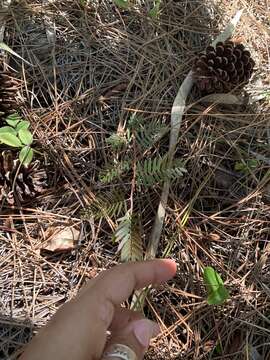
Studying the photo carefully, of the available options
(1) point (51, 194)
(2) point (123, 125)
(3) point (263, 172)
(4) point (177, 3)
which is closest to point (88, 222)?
(1) point (51, 194)

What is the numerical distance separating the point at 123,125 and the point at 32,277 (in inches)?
24.3

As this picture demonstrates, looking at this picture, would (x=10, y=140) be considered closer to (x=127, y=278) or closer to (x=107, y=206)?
(x=107, y=206)

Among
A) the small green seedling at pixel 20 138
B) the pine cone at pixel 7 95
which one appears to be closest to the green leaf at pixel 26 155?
the small green seedling at pixel 20 138

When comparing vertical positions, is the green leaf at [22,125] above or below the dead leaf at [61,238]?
above

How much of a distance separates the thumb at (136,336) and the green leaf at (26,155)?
761 mm

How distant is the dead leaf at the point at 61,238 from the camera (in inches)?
71.8

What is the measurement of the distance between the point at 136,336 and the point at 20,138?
876 mm

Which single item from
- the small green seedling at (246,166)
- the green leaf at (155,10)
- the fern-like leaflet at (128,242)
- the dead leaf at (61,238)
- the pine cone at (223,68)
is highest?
the green leaf at (155,10)

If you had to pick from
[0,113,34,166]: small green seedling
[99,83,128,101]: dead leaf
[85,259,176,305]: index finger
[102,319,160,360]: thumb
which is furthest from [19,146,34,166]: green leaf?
[102,319,160,360]: thumb

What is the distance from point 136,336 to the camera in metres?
1.29

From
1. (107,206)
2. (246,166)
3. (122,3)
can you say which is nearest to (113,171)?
(107,206)

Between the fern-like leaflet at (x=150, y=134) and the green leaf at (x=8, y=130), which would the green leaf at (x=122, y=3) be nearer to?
the fern-like leaflet at (x=150, y=134)

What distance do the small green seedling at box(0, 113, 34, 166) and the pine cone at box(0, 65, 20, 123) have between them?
6 cm

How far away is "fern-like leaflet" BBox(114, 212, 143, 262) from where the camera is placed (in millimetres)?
1743
